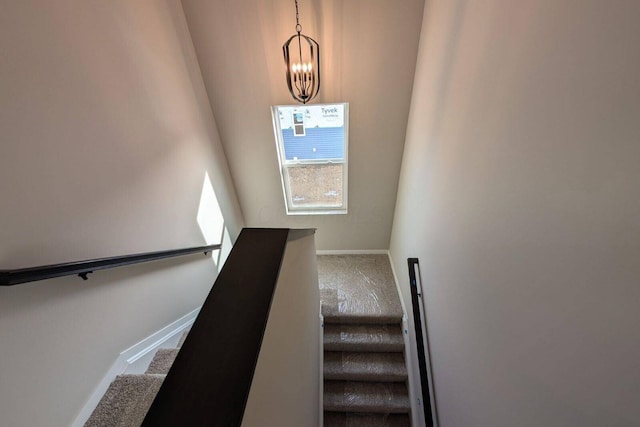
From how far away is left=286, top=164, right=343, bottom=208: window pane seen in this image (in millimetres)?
3293

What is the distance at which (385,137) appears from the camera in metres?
2.89

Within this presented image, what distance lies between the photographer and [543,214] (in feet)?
2.60

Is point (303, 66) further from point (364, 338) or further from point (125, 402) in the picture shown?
point (364, 338)

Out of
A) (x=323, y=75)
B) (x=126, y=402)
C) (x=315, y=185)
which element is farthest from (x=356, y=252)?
(x=126, y=402)

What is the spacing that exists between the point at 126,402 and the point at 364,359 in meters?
2.08

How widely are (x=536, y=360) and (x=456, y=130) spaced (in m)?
1.16

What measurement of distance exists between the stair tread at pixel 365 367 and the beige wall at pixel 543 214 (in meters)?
1.02

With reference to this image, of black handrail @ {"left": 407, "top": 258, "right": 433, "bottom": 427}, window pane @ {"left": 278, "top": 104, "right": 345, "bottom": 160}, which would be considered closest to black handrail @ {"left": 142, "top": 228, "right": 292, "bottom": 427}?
black handrail @ {"left": 407, "top": 258, "right": 433, "bottom": 427}

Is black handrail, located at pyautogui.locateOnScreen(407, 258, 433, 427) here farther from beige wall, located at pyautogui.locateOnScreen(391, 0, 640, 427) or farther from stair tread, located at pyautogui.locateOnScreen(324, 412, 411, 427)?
stair tread, located at pyautogui.locateOnScreen(324, 412, 411, 427)

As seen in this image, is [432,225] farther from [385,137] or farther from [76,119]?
[76,119]

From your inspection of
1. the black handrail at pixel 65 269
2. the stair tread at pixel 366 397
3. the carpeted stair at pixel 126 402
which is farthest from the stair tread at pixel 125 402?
the stair tread at pixel 366 397

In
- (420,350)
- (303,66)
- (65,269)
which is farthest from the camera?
(303,66)

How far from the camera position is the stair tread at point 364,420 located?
243 cm

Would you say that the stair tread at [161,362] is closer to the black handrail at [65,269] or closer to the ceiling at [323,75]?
the black handrail at [65,269]
